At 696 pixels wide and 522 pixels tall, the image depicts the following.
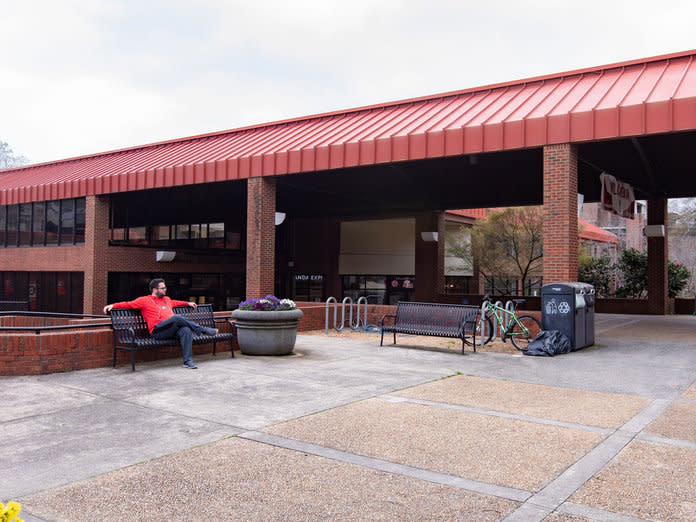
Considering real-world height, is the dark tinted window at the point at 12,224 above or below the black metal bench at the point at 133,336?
above

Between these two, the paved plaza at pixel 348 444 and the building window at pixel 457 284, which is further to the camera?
the building window at pixel 457 284

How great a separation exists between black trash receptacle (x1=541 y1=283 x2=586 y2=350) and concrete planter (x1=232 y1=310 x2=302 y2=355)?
544 centimetres

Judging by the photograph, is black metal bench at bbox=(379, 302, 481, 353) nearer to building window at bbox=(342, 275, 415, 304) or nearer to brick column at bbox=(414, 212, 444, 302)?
brick column at bbox=(414, 212, 444, 302)

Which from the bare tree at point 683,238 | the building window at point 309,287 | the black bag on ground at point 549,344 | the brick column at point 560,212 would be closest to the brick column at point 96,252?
the building window at point 309,287

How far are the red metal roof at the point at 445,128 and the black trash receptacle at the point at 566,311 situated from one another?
3.58m

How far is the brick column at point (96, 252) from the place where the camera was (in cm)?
2386

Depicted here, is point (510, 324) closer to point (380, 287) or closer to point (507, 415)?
point (507, 415)

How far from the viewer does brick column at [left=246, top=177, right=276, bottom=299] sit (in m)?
19.2

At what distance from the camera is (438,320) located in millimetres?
12656

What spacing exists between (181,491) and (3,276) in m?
28.9

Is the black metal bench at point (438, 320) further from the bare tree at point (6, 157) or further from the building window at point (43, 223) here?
the bare tree at point (6, 157)

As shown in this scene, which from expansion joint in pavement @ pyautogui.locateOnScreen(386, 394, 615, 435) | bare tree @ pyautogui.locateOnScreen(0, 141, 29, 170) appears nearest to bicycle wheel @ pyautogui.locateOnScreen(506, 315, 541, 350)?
expansion joint in pavement @ pyautogui.locateOnScreen(386, 394, 615, 435)

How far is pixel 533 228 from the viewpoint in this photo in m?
28.5

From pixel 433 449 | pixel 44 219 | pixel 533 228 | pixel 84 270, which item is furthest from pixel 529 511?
pixel 44 219
